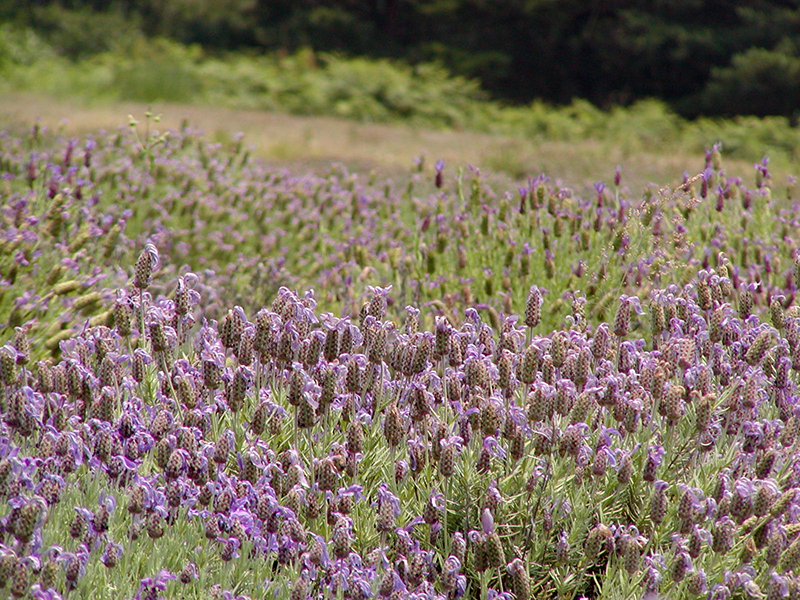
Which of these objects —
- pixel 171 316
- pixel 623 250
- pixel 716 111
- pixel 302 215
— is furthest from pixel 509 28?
pixel 171 316

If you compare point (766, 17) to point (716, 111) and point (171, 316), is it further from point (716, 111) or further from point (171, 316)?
point (171, 316)

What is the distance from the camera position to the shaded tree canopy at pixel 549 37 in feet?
56.2

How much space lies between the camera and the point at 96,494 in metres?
2.17

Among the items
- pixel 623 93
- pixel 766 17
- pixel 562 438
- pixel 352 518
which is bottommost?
pixel 352 518

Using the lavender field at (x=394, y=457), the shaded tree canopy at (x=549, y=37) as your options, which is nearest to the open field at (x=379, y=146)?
the shaded tree canopy at (x=549, y=37)

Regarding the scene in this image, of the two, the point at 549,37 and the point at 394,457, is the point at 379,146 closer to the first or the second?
the point at 549,37

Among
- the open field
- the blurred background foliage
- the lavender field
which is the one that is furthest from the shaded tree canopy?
the lavender field

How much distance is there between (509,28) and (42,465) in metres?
20.0

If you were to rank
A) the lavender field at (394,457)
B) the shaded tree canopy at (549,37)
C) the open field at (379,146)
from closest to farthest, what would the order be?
1. the lavender field at (394,457)
2. the open field at (379,146)
3. the shaded tree canopy at (549,37)

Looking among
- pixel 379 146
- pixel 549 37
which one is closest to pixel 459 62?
pixel 549 37

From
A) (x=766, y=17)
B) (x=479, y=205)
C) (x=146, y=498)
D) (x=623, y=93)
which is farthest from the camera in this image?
(x=623, y=93)

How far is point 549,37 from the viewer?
19906 mm

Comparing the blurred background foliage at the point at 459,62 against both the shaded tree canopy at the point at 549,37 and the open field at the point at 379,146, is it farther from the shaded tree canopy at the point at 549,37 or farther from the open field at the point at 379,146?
the open field at the point at 379,146

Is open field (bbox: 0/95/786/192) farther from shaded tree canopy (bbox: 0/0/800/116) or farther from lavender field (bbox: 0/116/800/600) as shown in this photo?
lavender field (bbox: 0/116/800/600)
